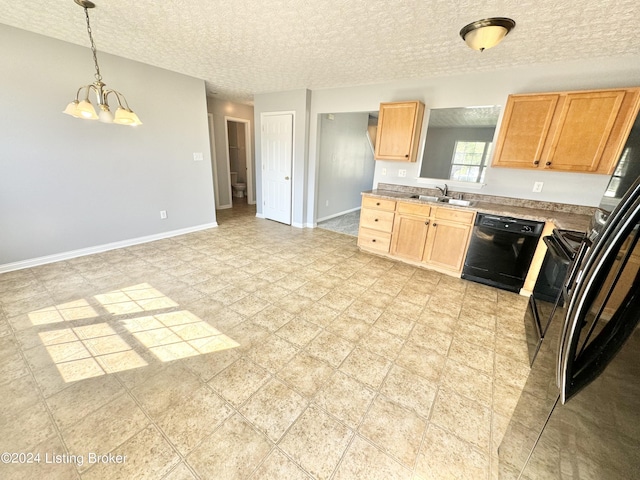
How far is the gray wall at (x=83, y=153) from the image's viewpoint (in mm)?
2641

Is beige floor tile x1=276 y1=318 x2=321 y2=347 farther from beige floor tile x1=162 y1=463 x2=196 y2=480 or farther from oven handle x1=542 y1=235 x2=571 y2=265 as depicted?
oven handle x1=542 y1=235 x2=571 y2=265

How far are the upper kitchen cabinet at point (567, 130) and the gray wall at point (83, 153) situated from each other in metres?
4.42

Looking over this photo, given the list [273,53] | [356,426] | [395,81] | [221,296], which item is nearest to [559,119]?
[395,81]

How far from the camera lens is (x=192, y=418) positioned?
1362mm

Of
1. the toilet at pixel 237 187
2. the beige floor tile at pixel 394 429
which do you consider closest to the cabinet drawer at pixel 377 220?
the beige floor tile at pixel 394 429

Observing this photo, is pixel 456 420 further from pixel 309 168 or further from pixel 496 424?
pixel 309 168

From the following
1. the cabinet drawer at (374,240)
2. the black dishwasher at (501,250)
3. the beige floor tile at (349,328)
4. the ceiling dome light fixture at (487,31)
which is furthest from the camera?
the cabinet drawer at (374,240)

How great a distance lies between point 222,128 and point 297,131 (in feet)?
7.27

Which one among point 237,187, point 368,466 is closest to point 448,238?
point 368,466

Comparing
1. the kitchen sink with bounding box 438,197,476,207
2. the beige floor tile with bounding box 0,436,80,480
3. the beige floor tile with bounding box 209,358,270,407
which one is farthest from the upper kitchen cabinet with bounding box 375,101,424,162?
the beige floor tile with bounding box 0,436,80,480

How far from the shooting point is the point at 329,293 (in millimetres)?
2684

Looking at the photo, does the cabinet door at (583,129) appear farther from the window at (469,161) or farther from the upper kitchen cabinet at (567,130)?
the window at (469,161)

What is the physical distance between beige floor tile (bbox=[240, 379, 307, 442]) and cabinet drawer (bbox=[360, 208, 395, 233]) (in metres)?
2.56

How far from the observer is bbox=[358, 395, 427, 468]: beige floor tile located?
4.12 feet
